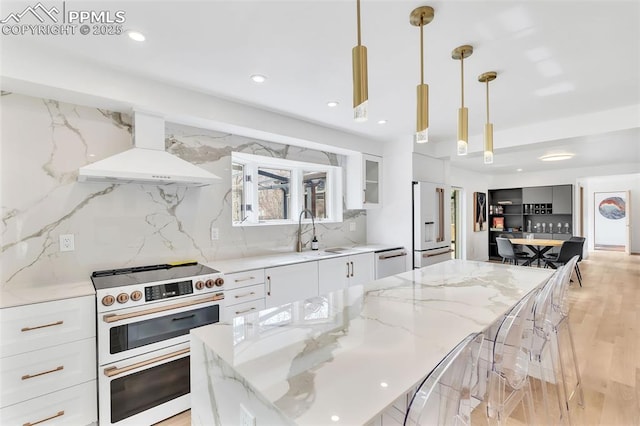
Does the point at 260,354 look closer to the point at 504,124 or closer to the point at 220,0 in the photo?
the point at 220,0

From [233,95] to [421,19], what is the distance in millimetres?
1632

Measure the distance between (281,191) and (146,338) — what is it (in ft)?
7.41

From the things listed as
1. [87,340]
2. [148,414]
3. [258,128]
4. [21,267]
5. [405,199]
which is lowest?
[148,414]

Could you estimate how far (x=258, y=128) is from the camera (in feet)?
9.63

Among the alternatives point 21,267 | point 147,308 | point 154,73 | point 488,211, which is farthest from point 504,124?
point 488,211

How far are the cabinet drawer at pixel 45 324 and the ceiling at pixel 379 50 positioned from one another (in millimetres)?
1547

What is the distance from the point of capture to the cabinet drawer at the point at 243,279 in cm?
239

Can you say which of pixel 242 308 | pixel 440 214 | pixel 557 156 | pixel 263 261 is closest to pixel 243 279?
pixel 242 308

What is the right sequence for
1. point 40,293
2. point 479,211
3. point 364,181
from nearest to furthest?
point 40,293 < point 364,181 < point 479,211

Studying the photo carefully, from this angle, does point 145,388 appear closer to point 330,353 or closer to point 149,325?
point 149,325

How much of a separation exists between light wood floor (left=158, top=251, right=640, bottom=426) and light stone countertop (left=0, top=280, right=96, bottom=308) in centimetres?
102

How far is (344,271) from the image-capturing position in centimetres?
336

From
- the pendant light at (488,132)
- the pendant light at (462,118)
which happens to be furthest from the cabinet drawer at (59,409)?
the pendant light at (488,132)

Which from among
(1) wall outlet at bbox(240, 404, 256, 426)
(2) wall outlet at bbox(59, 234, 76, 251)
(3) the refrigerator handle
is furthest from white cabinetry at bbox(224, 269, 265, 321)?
(3) the refrigerator handle
